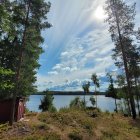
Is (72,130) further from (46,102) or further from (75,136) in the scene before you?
(46,102)

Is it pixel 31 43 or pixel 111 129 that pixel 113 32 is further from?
pixel 111 129

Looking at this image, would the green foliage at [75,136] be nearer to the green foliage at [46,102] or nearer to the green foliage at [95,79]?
the green foliage at [46,102]

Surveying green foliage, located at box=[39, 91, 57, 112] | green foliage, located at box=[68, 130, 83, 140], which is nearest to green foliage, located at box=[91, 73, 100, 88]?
green foliage, located at box=[39, 91, 57, 112]

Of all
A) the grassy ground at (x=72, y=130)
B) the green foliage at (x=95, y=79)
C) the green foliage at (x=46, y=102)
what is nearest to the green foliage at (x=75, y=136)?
the grassy ground at (x=72, y=130)

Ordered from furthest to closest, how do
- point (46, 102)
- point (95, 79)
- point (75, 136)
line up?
point (95, 79) < point (46, 102) < point (75, 136)

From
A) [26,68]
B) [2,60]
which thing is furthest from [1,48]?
[26,68]

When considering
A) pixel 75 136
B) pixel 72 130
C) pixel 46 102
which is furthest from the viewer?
pixel 46 102

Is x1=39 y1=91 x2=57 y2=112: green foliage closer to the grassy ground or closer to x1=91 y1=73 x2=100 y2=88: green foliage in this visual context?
x1=91 y1=73 x2=100 y2=88: green foliage

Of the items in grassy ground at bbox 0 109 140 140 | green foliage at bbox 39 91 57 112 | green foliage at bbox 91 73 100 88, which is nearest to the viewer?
grassy ground at bbox 0 109 140 140

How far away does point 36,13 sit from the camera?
90.7 ft

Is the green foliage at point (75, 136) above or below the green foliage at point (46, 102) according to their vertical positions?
below

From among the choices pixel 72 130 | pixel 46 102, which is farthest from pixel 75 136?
pixel 46 102

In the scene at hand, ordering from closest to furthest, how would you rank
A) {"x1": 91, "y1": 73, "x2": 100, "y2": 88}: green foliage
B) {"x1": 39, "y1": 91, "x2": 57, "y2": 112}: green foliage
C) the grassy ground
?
the grassy ground, {"x1": 39, "y1": 91, "x2": 57, "y2": 112}: green foliage, {"x1": 91, "y1": 73, "x2": 100, "y2": 88}: green foliage

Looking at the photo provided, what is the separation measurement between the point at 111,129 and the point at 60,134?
5520mm
